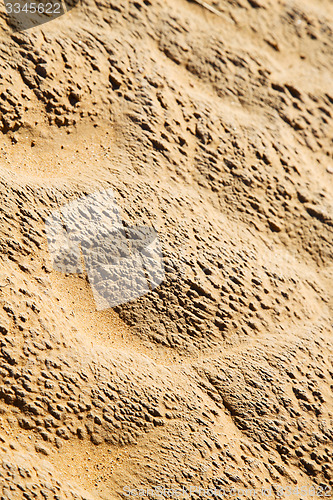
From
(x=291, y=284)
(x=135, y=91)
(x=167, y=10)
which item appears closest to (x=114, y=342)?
(x=291, y=284)

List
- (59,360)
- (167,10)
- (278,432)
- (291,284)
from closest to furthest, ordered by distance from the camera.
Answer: (59,360)
(278,432)
(291,284)
(167,10)

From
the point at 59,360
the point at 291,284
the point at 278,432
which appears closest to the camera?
the point at 59,360

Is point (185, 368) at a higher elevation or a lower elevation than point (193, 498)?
higher

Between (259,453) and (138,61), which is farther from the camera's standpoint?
(138,61)

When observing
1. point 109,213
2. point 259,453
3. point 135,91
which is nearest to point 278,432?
point 259,453

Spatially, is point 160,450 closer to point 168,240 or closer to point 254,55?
point 168,240

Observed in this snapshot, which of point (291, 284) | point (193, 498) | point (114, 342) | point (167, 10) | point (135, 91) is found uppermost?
point (167, 10)
